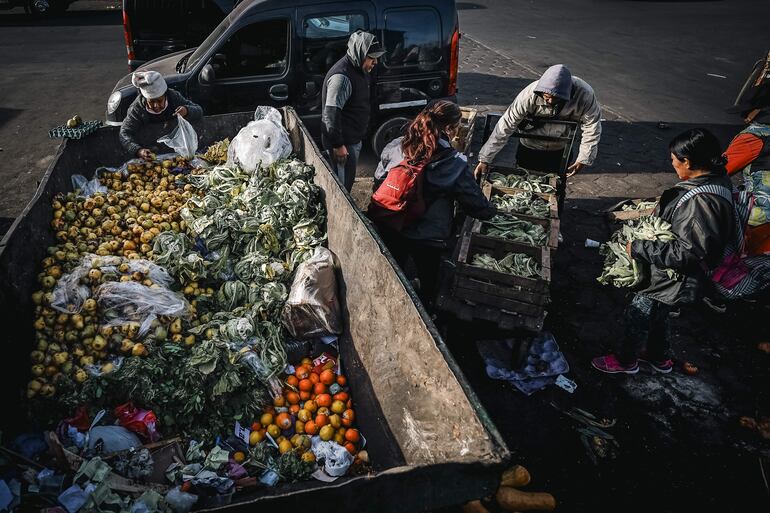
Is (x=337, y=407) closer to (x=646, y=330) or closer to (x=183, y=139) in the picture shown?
(x=646, y=330)

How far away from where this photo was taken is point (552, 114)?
16.4 ft

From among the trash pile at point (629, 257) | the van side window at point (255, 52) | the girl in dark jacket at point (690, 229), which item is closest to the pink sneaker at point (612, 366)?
the girl in dark jacket at point (690, 229)

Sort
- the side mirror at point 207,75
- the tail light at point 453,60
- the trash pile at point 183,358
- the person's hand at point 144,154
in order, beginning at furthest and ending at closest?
the tail light at point 453,60 < the side mirror at point 207,75 < the person's hand at point 144,154 < the trash pile at point 183,358

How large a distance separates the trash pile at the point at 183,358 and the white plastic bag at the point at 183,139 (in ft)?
3.20

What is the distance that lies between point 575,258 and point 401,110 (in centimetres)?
319

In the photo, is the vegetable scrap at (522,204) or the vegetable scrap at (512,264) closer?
the vegetable scrap at (512,264)

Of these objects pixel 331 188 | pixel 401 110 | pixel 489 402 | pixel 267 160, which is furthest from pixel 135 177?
pixel 489 402

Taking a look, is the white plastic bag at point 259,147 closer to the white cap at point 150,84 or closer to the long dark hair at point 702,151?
the white cap at point 150,84

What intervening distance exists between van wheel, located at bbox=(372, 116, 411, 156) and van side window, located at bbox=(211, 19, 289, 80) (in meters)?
1.57

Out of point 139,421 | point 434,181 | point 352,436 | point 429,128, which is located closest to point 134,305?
point 139,421

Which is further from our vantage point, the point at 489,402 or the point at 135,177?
the point at 135,177

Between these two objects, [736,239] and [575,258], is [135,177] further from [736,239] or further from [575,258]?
[736,239]

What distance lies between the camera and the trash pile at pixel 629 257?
340cm

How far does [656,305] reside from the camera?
12.1ft
